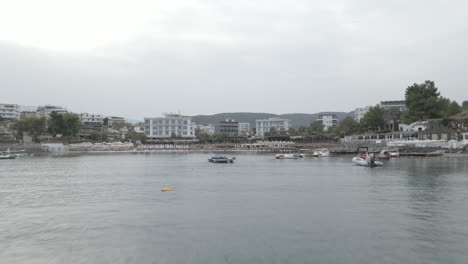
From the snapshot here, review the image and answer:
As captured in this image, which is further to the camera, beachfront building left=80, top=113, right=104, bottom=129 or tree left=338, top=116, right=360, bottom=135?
beachfront building left=80, top=113, right=104, bottom=129

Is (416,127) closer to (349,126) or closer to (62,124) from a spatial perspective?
(349,126)

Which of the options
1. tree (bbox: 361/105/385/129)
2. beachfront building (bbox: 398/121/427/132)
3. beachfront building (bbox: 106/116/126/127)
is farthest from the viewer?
beachfront building (bbox: 106/116/126/127)

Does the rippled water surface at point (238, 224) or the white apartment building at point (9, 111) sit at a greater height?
the white apartment building at point (9, 111)

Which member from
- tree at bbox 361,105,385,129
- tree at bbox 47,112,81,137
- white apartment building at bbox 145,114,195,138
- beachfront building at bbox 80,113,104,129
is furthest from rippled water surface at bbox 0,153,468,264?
beachfront building at bbox 80,113,104,129

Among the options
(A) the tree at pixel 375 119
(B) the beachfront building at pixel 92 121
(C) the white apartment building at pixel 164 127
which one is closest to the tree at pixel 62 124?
(C) the white apartment building at pixel 164 127

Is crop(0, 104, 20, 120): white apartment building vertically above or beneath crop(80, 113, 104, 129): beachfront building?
above

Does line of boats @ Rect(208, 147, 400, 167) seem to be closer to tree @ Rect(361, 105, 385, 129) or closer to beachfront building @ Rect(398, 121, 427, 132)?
beachfront building @ Rect(398, 121, 427, 132)

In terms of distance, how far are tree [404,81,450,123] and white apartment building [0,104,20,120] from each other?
511ft

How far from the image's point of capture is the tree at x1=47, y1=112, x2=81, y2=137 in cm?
11212

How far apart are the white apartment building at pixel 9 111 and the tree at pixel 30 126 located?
41.6m

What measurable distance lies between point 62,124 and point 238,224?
111m

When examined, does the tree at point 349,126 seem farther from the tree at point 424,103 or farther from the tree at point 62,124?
the tree at point 62,124

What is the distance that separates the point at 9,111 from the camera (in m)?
148

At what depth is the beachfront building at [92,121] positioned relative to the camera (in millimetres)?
156550
